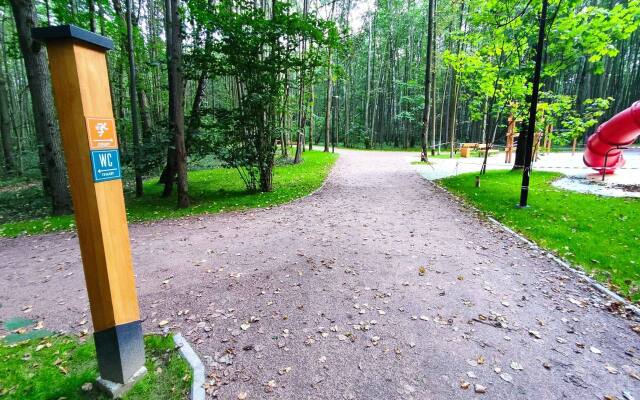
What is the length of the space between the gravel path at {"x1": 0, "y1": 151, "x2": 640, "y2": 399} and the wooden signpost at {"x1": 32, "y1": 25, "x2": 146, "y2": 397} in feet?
2.76

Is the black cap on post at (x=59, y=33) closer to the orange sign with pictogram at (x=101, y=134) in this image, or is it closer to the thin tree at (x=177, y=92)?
the orange sign with pictogram at (x=101, y=134)

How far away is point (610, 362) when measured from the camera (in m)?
3.08

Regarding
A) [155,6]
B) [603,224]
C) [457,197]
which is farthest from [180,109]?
[155,6]

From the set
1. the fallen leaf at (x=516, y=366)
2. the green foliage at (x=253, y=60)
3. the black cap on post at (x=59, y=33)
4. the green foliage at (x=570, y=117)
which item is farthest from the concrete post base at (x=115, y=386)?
the green foliage at (x=570, y=117)

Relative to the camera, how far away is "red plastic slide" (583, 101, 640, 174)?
10.9 metres

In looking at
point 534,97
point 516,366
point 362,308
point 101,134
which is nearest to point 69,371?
point 101,134

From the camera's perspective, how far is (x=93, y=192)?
2.47 metres

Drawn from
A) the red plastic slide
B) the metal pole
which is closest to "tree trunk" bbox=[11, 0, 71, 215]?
the metal pole

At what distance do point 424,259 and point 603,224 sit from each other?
4.22m

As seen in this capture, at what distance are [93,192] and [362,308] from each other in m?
3.13

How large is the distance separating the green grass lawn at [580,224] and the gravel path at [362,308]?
0.49 meters

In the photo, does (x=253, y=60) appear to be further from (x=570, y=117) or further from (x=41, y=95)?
(x=570, y=117)

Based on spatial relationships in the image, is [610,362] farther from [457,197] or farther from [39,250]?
[39,250]

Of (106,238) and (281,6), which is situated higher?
(281,6)
